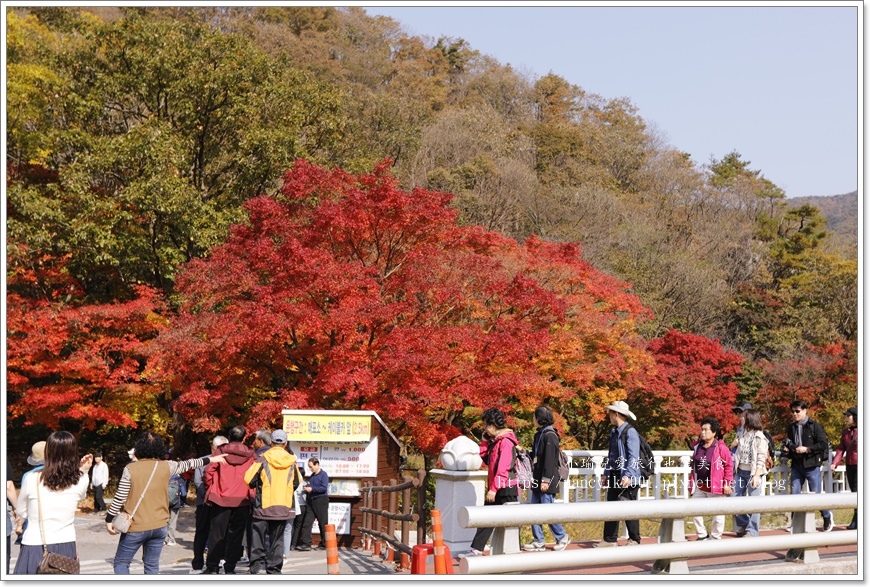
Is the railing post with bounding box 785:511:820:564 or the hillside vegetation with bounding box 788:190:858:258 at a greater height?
the hillside vegetation with bounding box 788:190:858:258

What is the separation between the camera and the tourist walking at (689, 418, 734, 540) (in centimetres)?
922

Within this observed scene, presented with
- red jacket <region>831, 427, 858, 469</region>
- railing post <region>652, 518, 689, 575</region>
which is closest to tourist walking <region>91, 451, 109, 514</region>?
railing post <region>652, 518, 689, 575</region>

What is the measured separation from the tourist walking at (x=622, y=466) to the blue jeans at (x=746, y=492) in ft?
4.11

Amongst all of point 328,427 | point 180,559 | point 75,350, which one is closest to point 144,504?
point 180,559

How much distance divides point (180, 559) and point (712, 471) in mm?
7409

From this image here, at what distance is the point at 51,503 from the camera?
21.0ft

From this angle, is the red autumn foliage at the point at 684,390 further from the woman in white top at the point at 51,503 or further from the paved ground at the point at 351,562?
the woman in white top at the point at 51,503

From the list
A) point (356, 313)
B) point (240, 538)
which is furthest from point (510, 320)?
point (240, 538)

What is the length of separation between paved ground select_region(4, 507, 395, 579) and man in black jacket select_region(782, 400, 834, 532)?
4969 mm

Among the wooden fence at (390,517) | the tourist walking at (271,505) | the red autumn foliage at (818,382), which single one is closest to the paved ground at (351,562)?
the wooden fence at (390,517)

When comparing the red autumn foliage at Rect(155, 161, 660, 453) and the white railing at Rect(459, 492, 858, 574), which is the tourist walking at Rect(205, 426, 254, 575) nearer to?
the white railing at Rect(459, 492, 858, 574)

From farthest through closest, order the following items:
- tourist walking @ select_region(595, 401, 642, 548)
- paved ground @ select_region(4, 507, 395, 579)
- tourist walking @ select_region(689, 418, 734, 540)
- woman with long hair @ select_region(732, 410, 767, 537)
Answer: paved ground @ select_region(4, 507, 395, 579)
woman with long hair @ select_region(732, 410, 767, 537)
tourist walking @ select_region(689, 418, 734, 540)
tourist walking @ select_region(595, 401, 642, 548)

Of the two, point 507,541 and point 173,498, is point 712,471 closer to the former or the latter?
point 507,541
